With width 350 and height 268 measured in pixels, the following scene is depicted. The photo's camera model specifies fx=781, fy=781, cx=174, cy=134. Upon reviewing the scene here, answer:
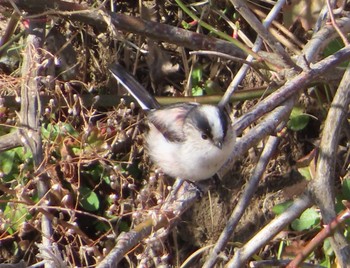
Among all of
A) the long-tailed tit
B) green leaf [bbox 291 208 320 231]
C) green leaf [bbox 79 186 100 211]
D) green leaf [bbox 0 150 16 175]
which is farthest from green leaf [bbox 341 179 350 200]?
green leaf [bbox 0 150 16 175]

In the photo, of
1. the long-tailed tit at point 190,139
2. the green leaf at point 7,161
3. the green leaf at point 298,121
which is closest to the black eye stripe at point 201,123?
the long-tailed tit at point 190,139

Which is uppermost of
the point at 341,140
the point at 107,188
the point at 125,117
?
the point at 125,117

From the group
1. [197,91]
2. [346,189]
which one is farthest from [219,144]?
[197,91]

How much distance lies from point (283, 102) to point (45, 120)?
58.0 inches

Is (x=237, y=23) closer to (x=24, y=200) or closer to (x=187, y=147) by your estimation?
(x=187, y=147)

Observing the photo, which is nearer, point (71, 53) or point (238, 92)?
point (238, 92)

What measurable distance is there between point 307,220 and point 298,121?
70 centimetres

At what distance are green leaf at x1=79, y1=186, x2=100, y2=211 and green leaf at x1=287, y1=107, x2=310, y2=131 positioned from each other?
1.20 metres

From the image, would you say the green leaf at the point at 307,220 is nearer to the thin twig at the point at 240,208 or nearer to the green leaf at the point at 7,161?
the thin twig at the point at 240,208

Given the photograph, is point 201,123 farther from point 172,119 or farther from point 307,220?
point 307,220

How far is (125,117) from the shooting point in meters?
3.87

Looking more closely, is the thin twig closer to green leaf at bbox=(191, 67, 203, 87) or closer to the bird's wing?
the bird's wing

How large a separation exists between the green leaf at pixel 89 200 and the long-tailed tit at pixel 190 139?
0.46m

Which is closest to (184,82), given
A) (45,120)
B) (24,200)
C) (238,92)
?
(238,92)
